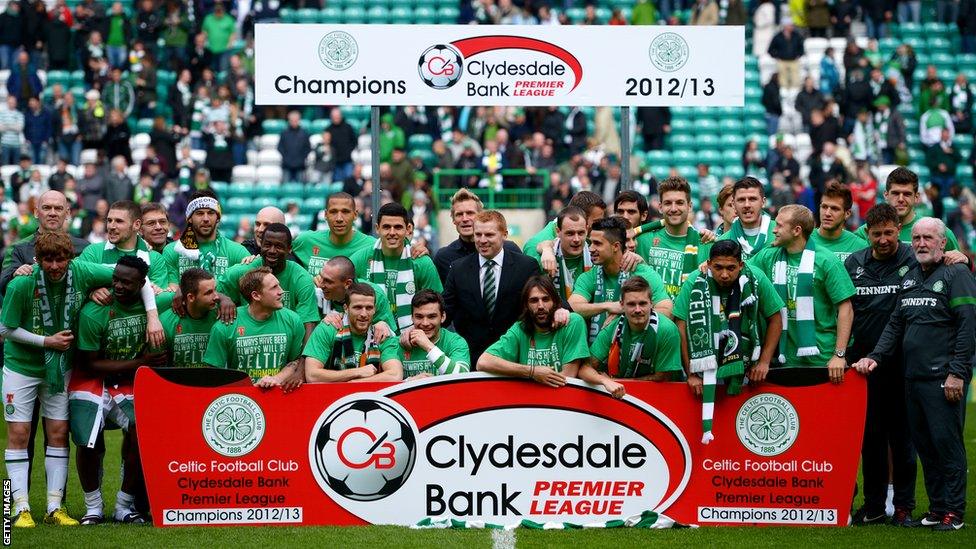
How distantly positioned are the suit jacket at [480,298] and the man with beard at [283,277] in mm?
1025

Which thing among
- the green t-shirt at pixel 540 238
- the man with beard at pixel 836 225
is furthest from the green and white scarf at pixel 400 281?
the man with beard at pixel 836 225

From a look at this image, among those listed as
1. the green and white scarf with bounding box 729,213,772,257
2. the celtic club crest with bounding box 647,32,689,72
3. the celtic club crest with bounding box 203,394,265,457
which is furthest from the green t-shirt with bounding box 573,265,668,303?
the celtic club crest with bounding box 203,394,265,457

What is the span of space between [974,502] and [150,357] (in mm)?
6199

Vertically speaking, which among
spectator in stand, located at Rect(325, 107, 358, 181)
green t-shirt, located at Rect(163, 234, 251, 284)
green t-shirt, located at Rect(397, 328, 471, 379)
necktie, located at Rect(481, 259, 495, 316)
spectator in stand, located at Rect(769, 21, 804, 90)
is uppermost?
spectator in stand, located at Rect(769, 21, 804, 90)

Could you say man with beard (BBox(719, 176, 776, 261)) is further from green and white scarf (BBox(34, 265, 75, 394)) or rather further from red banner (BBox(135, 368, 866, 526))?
green and white scarf (BBox(34, 265, 75, 394))

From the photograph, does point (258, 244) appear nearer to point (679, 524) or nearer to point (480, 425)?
point (480, 425)

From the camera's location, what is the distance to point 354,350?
9219 millimetres

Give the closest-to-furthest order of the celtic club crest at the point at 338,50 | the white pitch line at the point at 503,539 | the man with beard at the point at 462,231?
the white pitch line at the point at 503,539 < the man with beard at the point at 462,231 < the celtic club crest at the point at 338,50

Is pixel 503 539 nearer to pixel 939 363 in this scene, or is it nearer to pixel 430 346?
pixel 430 346

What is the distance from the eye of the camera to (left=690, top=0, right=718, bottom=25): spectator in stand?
26391 millimetres

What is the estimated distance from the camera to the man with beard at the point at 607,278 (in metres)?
9.37

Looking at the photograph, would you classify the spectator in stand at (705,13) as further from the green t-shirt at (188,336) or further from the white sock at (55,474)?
the white sock at (55,474)

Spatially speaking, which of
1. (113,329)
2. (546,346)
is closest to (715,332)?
(546,346)

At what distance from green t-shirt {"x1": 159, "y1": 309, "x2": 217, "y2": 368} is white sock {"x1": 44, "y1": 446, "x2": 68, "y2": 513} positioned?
986 mm
